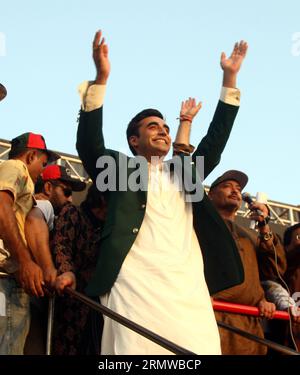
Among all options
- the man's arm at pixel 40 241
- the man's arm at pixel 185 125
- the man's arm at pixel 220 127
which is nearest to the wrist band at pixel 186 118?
the man's arm at pixel 185 125

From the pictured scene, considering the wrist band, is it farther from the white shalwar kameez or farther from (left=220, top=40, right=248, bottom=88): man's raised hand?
the white shalwar kameez

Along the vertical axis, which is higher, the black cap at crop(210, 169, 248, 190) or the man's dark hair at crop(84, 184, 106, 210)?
the black cap at crop(210, 169, 248, 190)

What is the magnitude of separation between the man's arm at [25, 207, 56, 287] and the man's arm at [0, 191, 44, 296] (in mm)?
45

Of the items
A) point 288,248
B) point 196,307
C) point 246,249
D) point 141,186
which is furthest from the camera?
point 288,248

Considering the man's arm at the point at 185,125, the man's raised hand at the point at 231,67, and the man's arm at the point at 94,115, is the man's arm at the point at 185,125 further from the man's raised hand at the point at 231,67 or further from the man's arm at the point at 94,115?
the man's arm at the point at 94,115

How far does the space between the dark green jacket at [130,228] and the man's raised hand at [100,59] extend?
19 centimetres

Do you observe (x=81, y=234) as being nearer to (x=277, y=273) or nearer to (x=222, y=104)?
(x=222, y=104)

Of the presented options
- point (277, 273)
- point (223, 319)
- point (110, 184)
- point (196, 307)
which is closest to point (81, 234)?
point (110, 184)

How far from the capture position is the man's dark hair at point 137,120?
4.58 metres

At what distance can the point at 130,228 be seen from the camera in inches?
157

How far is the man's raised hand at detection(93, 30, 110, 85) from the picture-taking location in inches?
163

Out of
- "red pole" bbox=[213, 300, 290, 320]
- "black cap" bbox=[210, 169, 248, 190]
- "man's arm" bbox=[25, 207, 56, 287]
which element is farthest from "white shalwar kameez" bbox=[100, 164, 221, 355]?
"black cap" bbox=[210, 169, 248, 190]

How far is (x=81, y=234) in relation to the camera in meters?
4.42

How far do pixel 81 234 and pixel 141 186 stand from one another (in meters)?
0.51
